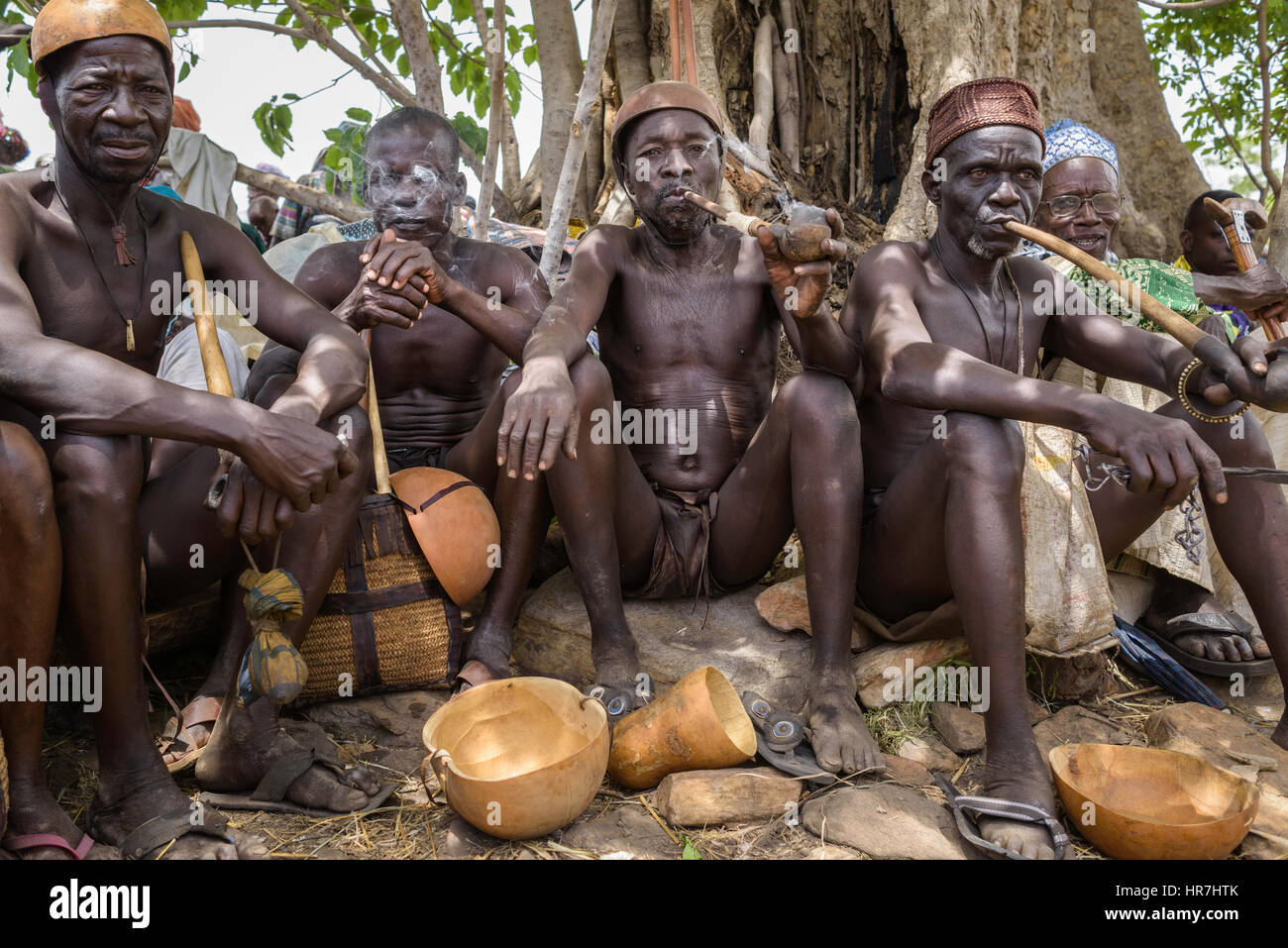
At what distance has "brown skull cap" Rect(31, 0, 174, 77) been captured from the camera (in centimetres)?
226

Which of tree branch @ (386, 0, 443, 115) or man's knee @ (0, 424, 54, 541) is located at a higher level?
tree branch @ (386, 0, 443, 115)

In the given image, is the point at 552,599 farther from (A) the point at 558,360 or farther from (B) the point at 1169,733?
(B) the point at 1169,733

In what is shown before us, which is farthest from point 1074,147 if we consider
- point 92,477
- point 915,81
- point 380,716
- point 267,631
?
point 92,477

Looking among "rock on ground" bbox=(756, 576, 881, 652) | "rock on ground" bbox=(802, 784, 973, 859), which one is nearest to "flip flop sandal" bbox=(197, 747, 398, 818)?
"rock on ground" bbox=(802, 784, 973, 859)

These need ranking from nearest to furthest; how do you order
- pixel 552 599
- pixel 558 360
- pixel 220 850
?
pixel 220 850, pixel 558 360, pixel 552 599

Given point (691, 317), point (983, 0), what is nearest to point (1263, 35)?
point (983, 0)

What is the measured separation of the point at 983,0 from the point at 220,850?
5.14 m

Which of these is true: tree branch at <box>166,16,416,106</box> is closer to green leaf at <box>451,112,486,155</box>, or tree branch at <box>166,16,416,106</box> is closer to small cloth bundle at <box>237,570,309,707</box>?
green leaf at <box>451,112,486,155</box>

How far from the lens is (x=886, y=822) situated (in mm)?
2143

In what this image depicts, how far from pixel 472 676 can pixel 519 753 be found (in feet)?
1.34

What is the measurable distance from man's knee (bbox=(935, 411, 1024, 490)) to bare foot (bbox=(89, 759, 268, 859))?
1.77 metres

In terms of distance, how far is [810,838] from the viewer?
2.14m

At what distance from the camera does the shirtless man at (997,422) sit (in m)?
2.18

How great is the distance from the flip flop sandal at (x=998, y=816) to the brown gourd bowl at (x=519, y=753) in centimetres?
80
